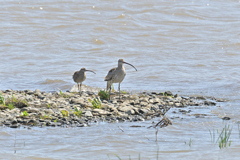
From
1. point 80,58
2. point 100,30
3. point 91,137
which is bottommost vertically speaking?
point 91,137

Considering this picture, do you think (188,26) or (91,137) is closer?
(91,137)

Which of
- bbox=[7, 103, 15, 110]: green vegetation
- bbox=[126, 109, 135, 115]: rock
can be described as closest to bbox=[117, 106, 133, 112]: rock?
bbox=[126, 109, 135, 115]: rock

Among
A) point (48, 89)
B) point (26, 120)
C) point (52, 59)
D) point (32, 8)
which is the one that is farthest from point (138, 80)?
point (32, 8)

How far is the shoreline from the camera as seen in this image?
30.0 ft

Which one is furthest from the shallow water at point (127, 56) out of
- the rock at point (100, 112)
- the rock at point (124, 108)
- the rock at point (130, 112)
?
the rock at point (124, 108)

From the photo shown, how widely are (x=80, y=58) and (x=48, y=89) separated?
15.0 feet

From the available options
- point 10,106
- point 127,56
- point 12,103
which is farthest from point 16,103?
point 127,56

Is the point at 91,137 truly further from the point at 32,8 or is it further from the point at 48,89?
the point at 32,8

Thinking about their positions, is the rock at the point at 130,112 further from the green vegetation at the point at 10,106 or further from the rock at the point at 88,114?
the green vegetation at the point at 10,106

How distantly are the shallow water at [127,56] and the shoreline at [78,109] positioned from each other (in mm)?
444

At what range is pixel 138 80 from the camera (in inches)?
628

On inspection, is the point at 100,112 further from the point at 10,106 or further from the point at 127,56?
the point at 127,56

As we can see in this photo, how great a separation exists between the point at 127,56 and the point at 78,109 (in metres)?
9.49

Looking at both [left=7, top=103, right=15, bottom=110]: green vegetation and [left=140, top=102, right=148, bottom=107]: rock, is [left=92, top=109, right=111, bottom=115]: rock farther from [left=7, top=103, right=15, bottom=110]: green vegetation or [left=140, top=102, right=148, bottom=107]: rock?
[left=7, top=103, right=15, bottom=110]: green vegetation
